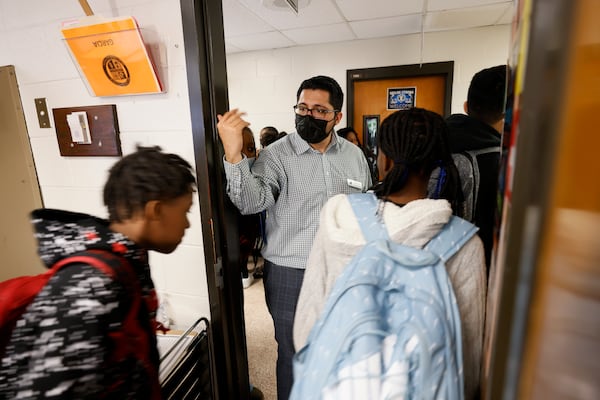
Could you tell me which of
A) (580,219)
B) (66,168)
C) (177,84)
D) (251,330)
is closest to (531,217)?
(580,219)

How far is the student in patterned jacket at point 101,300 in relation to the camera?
2.16 feet

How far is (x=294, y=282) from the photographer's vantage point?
1470 mm

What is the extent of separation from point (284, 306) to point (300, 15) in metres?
2.59

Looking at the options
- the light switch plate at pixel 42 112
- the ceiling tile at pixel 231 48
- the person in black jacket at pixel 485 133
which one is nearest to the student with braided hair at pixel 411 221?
the person in black jacket at pixel 485 133

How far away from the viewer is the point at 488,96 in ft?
3.74

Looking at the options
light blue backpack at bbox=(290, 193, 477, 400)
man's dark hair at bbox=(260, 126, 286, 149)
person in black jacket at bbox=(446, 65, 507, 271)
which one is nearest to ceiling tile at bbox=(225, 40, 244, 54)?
man's dark hair at bbox=(260, 126, 286, 149)

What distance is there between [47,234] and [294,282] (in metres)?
0.94

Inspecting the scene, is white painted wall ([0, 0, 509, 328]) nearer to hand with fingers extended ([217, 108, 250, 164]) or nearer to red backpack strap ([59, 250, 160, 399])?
hand with fingers extended ([217, 108, 250, 164])

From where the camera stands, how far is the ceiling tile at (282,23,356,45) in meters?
3.37

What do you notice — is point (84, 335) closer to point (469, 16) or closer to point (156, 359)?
point (156, 359)

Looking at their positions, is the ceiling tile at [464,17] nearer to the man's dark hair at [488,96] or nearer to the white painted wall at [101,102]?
the man's dark hair at [488,96]

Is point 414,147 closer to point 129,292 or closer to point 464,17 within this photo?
point 129,292

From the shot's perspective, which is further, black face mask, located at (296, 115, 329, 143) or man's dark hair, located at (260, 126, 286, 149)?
man's dark hair, located at (260, 126, 286, 149)

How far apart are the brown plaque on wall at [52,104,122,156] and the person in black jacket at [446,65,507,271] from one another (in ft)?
4.28
